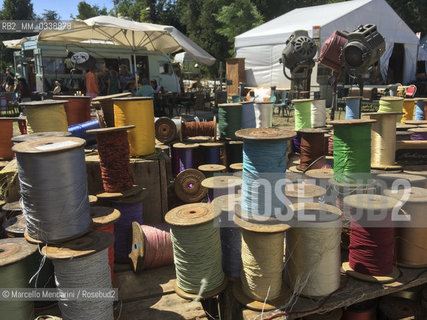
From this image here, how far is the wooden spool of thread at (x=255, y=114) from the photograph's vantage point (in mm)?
5770

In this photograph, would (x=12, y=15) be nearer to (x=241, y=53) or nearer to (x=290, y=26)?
(x=241, y=53)

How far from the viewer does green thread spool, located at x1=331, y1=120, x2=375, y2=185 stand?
3.54 meters

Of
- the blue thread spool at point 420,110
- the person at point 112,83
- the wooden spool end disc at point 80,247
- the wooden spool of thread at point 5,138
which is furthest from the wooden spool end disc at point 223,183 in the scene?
the person at point 112,83

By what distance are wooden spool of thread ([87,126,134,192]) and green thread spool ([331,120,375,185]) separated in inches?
86.1

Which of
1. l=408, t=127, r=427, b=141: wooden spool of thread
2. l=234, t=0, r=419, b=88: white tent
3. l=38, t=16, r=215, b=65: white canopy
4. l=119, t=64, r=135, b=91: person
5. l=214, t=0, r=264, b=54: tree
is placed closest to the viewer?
l=408, t=127, r=427, b=141: wooden spool of thread

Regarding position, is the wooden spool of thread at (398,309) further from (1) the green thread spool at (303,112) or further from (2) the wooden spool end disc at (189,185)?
(1) the green thread spool at (303,112)

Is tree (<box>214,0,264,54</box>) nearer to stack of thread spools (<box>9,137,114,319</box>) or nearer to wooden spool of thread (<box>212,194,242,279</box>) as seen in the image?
wooden spool of thread (<box>212,194,242,279</box>)

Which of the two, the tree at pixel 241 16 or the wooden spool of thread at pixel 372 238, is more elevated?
the tree at pixel 241 16

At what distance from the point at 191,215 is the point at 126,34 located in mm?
11286

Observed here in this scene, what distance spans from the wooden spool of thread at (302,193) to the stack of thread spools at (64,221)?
1.73 meters

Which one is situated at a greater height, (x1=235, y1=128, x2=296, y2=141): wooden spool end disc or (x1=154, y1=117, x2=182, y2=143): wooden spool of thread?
(x1=235, y1=128, x2=296, y2=141): wooden spool end disc

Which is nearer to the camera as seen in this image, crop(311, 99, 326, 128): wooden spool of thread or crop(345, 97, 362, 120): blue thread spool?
crop(311, 99, 326, 128): wooden spool of thread

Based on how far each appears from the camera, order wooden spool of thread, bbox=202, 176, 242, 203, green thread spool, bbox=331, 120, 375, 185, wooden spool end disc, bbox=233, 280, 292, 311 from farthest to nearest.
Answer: wooden spool of thread, bbox=202, 176, 242, 203, green thread spool, bbox=331, 120, 375, 185, wooden spool end disc, bbox=233, 280, 292, 311

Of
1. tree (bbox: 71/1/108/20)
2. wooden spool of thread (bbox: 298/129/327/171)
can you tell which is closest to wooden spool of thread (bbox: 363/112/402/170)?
wooden spool of thread (bbox: 298/129/327/171)
